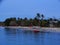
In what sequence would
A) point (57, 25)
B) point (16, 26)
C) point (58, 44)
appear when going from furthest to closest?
point (16, 26)
point (57, 25)
point (58, 44)

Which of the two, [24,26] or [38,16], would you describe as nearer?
[38,16]

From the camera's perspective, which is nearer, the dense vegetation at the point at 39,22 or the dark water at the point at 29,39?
the dark water at the point at 29,39

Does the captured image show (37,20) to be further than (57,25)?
Yes

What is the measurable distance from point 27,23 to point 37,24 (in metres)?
8.96

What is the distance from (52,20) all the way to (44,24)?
551cm

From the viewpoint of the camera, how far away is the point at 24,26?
9825cm

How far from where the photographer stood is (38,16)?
88438mm

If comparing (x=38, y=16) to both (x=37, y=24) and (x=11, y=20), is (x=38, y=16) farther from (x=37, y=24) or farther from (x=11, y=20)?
(x=11, y=20)

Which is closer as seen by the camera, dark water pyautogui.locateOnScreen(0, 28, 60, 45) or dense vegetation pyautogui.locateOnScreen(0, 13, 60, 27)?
dark water pyautogui.locateOnScreen(0, 28, 60, 45)

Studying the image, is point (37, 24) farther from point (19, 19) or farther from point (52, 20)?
point (19, 19)

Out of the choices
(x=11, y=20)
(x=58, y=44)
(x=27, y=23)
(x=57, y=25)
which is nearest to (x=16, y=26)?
(x=11, y=20)

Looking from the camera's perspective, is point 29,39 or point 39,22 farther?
point 39,22

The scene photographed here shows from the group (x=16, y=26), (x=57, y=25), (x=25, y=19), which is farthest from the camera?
(x=16, y=26)

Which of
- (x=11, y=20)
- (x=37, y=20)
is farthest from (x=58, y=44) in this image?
(x=11, y=20)
